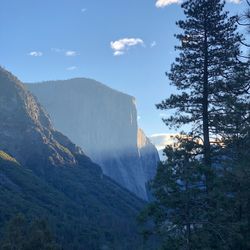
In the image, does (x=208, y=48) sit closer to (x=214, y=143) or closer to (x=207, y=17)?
(x=207, y=17)

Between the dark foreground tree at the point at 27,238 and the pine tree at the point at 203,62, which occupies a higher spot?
the pine tree at the point at 203,62

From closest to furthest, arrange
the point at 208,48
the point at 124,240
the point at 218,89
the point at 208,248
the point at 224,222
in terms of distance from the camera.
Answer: the point at 208,248 → the point at 224,222 → the point at 218,89 → the point at 208,48 → the point at 124,240

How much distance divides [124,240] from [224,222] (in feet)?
597

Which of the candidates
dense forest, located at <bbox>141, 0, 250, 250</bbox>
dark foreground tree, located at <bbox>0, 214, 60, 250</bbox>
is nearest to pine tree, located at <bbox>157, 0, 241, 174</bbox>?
dense forest, located at <bbox>141, 0, 250, 250</bbox>

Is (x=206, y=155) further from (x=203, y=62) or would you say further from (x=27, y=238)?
(x=27, y=238)

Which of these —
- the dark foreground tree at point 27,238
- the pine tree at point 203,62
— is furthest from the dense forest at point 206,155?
the dark foreground tree at point 27,238

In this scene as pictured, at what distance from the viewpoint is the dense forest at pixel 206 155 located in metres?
21.5

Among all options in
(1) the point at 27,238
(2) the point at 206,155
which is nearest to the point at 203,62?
(2) the point at 206,155

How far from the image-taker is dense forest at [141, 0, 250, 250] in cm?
2148

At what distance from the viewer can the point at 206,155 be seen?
2697cm

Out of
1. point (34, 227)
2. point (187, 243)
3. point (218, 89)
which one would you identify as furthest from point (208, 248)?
point (34, 227)

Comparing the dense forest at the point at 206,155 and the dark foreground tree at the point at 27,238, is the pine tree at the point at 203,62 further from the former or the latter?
the dark foreground tree at the point at 27,238

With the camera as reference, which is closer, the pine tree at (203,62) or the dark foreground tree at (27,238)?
the pine tree at (203,62)

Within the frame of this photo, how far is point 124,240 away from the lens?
198 metres
